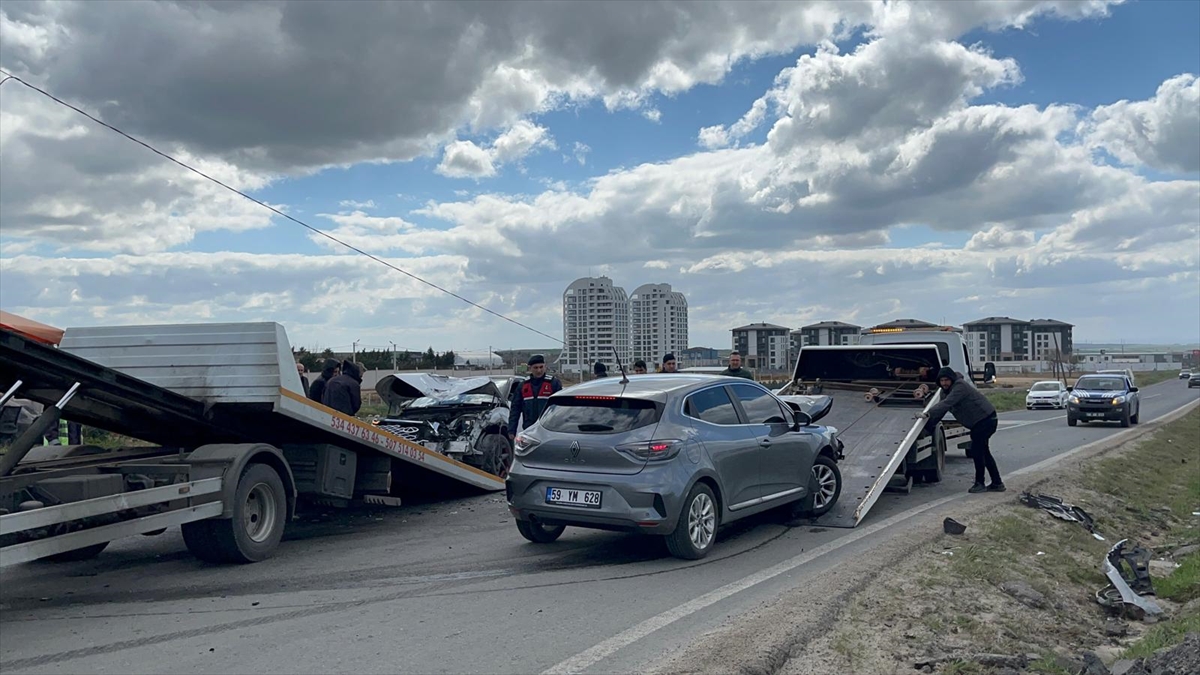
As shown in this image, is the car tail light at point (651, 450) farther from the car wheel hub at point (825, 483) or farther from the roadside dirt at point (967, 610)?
the car wheel hub at point (825, 483)

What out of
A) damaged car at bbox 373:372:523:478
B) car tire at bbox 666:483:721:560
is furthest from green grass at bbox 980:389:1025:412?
car tire at bbox 666:483:721:560

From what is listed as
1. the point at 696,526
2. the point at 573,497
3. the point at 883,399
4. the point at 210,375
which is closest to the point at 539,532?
the point at 573,497

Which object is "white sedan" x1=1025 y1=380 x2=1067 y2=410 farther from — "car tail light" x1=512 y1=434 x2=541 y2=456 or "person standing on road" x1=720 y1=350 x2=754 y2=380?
"car tail light" x1=512 y1=434 x2=541 y2=456

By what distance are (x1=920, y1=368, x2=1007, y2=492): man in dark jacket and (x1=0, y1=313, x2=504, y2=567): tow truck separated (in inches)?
282

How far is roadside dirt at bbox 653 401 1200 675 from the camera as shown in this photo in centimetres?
564

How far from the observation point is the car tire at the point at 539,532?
9211 mm

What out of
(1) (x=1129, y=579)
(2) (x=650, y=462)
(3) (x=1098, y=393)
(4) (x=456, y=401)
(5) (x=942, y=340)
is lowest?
(1) (x=1129, y=579)

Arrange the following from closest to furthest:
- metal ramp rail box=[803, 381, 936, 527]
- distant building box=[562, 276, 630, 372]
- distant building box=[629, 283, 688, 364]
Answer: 1. metal ramp rail box=[803, 381, 936, 527]
2. distant building box=[562, 276, 630, 372]
3. distant building box=[629, 283, 688, 364]

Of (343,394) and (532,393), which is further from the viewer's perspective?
(532,393)

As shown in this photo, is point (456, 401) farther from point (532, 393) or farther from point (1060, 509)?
point (1060, 509)

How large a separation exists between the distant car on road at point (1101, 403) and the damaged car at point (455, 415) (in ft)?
70.5

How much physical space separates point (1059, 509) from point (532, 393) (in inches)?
265

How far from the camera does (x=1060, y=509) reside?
12.0m

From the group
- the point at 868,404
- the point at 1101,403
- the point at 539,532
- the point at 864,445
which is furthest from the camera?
the point at 1101,403
